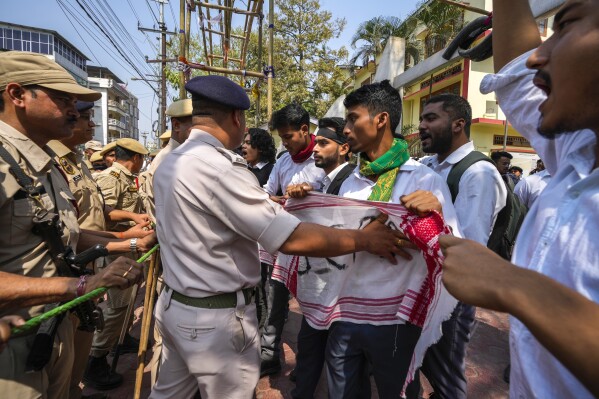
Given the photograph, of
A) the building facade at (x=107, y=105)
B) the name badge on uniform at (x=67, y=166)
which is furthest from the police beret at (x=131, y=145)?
the building facade at (x=107, y=105)

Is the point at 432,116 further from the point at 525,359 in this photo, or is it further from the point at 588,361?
the point at 588,361

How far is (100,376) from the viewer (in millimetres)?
3244

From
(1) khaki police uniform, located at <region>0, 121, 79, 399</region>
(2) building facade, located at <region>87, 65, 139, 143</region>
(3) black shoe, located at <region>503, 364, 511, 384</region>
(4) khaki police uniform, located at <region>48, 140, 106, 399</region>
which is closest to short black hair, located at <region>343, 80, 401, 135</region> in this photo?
(1) khaki police uniform, located at <region>0, 121, 79, 399</region>

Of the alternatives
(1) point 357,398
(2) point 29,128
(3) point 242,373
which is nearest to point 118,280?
(3) point 242,373

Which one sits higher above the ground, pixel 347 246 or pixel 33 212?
pixel 33 212

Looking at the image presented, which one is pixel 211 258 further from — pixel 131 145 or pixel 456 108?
pixel 131 145

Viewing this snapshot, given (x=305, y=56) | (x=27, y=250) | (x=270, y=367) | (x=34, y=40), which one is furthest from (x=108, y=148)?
(x=34, y=40)

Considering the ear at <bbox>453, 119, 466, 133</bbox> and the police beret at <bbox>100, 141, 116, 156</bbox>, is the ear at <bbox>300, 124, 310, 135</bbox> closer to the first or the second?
the ear at <bbox>453, 119, 466, 133</bbox>

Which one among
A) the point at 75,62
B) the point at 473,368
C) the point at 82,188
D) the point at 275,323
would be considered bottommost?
the point at 473,368

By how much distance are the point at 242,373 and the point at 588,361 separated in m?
1.55

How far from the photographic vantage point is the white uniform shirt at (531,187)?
436cm

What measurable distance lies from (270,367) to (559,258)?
306 centimetres

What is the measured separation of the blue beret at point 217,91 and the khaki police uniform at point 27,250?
0.84 m

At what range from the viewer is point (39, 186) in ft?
5.62
